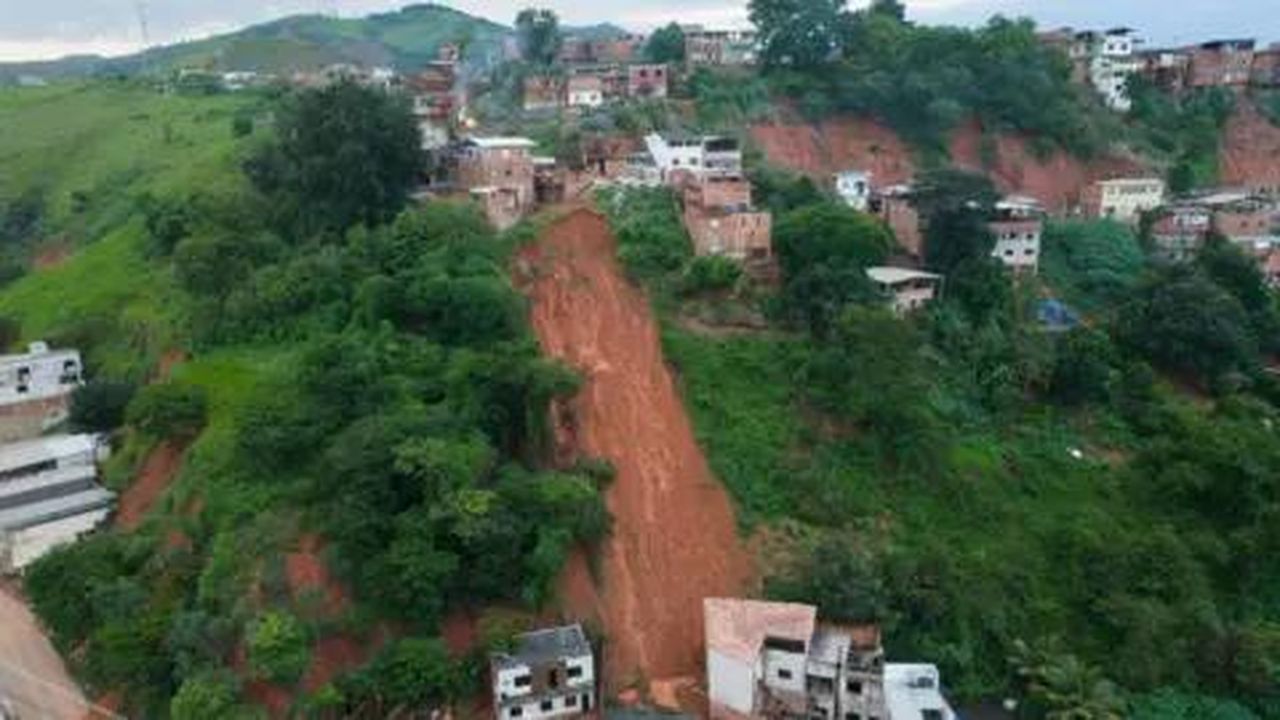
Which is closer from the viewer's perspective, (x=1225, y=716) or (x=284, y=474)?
(x=1225, y=716)

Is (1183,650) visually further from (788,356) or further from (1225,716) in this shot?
(788,356)

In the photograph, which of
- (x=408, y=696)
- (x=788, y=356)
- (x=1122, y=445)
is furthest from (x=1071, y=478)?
(x=408, y=696)

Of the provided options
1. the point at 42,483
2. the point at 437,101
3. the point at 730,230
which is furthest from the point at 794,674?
the point at 437,101

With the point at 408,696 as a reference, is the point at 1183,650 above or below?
below

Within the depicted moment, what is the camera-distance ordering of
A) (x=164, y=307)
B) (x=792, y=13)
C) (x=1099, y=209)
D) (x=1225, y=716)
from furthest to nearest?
(x=792, y=13), (x=1099, y=209), (x=164, y=307), (x=1225, y=716)

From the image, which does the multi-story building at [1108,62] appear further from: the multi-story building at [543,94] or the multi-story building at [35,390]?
the multi-story building at [35,390]

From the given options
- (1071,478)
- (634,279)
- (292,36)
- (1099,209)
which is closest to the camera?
(1071,478)

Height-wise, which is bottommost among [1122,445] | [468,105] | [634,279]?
[1122,445]

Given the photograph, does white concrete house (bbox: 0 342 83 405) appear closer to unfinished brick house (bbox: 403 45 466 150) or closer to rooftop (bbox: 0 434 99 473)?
rooftop (bbox: 0 434 99 473)
